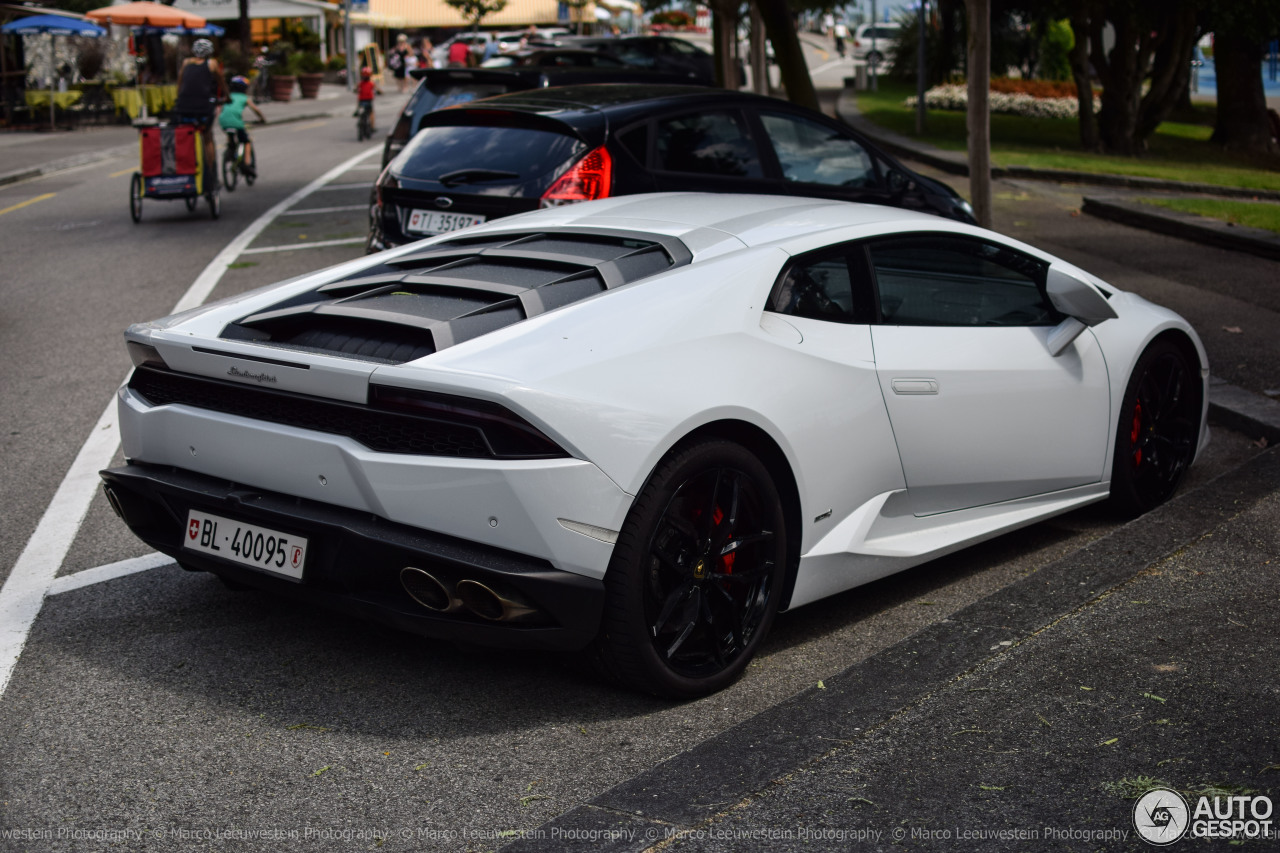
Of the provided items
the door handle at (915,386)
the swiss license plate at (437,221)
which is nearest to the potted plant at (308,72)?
the swiss license plate at (437,221)

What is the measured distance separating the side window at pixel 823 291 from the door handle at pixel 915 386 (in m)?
0.23

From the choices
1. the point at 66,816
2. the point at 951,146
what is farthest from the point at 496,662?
the point at 951,146

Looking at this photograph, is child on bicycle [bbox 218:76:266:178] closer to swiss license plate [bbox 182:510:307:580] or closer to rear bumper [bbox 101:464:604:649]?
swiss license plate [bbox 182:510:307:580]

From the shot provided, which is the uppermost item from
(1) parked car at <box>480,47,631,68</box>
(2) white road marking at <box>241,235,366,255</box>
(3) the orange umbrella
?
(3) the orange umbrella

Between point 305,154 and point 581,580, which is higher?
point 305,154

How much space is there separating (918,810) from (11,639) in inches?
110

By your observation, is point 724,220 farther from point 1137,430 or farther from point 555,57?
point 555,57

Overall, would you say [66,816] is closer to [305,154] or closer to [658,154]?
[658,154]

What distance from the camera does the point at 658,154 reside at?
7.78 m

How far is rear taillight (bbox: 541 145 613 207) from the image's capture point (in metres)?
7.39

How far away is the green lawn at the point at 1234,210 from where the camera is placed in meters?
13.2

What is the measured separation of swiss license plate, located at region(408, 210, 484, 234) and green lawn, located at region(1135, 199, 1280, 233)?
27.7ft

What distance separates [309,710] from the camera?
3572 mm

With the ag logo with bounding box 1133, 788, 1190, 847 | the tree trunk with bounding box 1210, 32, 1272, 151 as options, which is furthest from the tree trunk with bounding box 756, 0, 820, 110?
the ag logo with bounding box 1133, 788, 1190, 847
